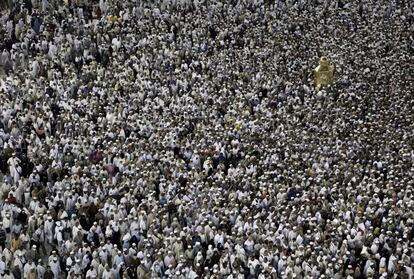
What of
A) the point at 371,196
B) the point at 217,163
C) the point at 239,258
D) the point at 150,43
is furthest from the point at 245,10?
the point at 239,258

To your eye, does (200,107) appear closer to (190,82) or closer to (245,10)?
(190,82)

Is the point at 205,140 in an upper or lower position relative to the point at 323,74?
lower

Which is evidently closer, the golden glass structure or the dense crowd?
the dense crowd

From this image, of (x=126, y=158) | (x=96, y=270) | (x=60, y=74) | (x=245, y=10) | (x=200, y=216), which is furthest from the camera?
(x=245, y=10)

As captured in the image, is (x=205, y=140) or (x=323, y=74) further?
(x=323, y=74)
